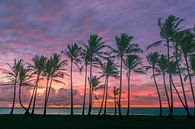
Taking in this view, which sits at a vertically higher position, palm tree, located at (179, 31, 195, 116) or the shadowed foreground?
palm tree, located at (179, 31, 195, 116)

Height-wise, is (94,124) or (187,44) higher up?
(187,44)

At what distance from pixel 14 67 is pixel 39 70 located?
5.26 metres

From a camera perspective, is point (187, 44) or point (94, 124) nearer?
point (94, 124)

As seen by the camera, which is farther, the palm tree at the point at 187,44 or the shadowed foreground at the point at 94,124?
the palm tree at the point at 187,44

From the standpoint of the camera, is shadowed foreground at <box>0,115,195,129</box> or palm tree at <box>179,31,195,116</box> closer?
shadowed foreground at <box>0,115,195,129</box>

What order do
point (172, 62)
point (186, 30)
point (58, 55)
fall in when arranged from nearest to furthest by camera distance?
point (186, 30), point (172, 62), point (58, 55)

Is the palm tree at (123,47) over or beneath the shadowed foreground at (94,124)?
over

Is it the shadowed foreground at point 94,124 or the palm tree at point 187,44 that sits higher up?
the palm tree at point 187,44

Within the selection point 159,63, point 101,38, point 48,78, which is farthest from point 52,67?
point 159,63

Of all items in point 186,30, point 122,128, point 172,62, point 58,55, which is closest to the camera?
point 122,128

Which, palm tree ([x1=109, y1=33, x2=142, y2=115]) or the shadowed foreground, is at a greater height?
palm tree ([x1=109, y1=33, x2=142, y2=115])

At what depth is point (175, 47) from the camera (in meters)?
47.5

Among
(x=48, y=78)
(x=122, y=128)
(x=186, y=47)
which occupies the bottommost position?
(x=122, y=128)

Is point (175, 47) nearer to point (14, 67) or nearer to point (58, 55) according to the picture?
point (58, 55)
